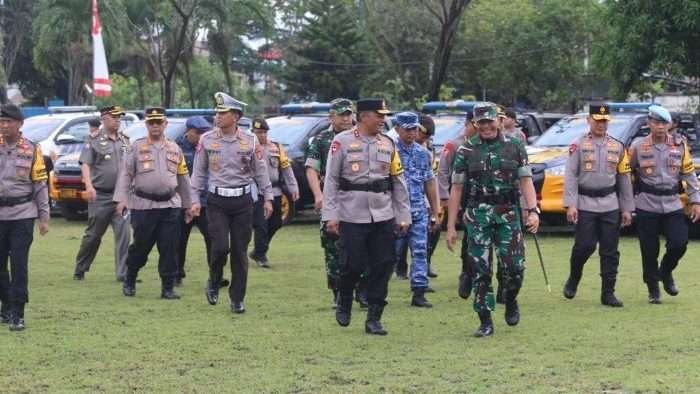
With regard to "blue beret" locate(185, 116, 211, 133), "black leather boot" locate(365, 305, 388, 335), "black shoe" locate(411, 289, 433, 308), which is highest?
"blue beret" locate(185, 116, 211, 133)

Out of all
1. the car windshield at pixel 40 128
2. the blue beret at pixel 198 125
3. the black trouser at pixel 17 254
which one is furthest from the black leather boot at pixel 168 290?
the car windshield at pixel 40 128

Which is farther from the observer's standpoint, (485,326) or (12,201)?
(12,201)

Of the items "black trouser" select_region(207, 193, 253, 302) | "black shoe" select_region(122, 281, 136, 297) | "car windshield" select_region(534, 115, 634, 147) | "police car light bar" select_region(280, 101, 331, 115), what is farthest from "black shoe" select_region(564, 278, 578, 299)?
"police car light bar" select_region(280, 101, 331, 115)

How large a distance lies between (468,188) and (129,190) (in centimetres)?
371

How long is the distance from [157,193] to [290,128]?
8644 mm

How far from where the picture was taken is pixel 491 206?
9.42 metres

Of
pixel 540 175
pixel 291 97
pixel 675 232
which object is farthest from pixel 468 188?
pixel 291 97

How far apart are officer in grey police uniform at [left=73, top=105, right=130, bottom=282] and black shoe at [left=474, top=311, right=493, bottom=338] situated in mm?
4931

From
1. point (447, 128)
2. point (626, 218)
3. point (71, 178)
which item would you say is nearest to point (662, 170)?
point (626, 218)

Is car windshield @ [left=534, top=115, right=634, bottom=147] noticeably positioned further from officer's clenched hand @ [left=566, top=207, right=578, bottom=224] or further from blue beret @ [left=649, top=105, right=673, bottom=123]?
officer's clenched hand @ [left=566, top=207, right=578, bottom=224]

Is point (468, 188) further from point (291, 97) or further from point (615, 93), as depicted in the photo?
point (291, 97)

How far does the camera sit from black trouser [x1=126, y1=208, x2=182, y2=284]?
1158cm

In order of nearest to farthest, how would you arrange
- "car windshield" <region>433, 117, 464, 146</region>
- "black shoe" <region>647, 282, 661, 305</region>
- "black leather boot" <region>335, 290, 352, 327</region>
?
"black leather boot" <region>335, 290, 352, 327</region>, "black shoe" <region>647, 282, 661, 305</region>, "car windshield" <region>433, 117, 464, 146</region>

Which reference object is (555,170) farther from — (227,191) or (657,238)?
(227,191)
